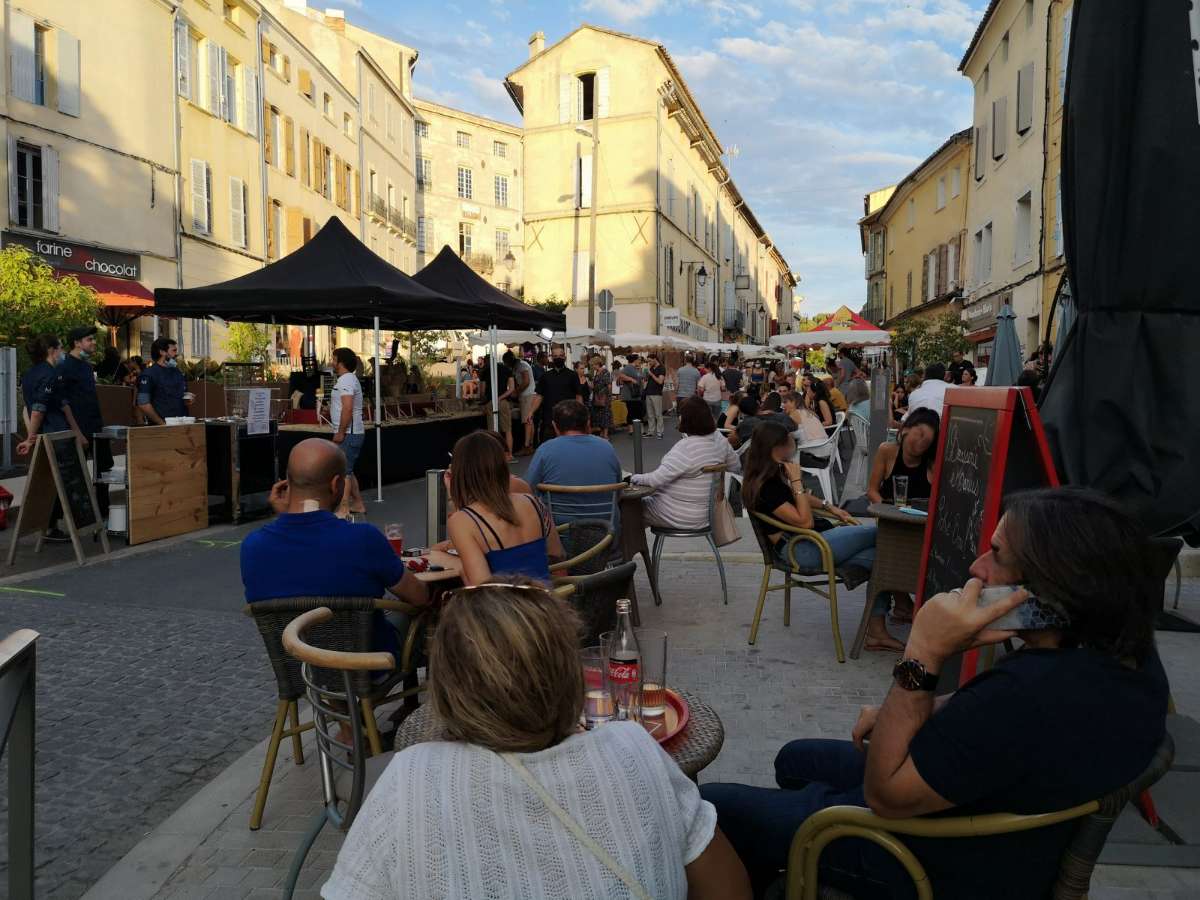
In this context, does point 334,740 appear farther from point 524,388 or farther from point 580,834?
point 524,388

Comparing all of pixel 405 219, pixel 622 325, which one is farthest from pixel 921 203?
pixel 405 219

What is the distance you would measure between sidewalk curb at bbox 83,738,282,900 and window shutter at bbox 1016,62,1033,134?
20089mm

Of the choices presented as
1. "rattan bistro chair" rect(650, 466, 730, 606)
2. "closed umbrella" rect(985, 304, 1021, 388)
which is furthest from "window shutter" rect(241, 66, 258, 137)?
"rattan bistro chair" rect(650, 466, 730, 606)

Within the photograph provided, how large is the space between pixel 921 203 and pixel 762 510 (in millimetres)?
34089

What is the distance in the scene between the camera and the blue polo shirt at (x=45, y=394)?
7.81 metres

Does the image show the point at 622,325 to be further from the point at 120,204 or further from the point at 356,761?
the point at 356,761

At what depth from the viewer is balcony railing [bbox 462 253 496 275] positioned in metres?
45.8

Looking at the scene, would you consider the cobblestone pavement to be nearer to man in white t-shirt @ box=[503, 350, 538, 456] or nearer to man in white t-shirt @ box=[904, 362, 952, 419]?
man in white t-shirt @ box=[904, 362, 952, 419]

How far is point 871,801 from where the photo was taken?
183 centimetres

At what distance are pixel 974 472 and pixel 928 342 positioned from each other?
62.5 feet

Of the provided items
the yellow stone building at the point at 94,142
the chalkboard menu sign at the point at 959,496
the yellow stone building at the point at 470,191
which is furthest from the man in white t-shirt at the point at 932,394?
the yellow stone building at the point at 470,191

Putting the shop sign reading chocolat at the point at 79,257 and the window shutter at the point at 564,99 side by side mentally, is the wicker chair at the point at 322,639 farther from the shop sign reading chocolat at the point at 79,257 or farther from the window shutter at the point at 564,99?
the window shutter at the point at 564,99

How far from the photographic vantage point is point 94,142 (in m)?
18.8

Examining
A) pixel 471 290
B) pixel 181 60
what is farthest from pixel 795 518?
pixel 181 60
